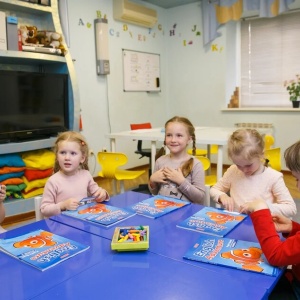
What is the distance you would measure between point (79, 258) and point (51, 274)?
0.33ft

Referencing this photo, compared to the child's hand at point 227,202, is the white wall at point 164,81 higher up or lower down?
higher up

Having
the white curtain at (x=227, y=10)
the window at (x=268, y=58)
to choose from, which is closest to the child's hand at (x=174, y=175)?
the white curtain at (x=227, y=10)

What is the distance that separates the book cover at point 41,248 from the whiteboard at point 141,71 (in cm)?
378

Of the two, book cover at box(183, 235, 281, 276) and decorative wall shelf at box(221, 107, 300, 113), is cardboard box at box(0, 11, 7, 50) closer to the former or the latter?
book cover at box(183, 235, 281, 276)

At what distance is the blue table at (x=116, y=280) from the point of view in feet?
2.52

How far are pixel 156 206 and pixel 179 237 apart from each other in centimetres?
34

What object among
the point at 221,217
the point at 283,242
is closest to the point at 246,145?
the point at 221,217

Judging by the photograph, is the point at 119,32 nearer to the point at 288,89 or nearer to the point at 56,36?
the point at 56,36

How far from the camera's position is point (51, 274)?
0.86m

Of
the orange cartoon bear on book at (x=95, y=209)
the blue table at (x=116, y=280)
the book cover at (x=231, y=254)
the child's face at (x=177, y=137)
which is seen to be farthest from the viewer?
the child's face at (x=177, y=137)

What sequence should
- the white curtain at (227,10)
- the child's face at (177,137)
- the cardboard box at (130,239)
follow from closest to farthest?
1. the cardboard box at (130,239)
2. the child's face at (177,137)
3. the white curtain at (227,10)

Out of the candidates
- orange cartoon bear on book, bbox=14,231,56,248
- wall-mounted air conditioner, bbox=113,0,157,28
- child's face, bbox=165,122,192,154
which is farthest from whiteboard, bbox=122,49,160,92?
orange cartoon bear on book, bbox=14,231,56,248

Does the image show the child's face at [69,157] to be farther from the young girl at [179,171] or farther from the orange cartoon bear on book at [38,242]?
the orange cartoon bear on book at [38,242]

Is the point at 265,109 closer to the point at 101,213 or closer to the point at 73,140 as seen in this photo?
the point at 73,140
